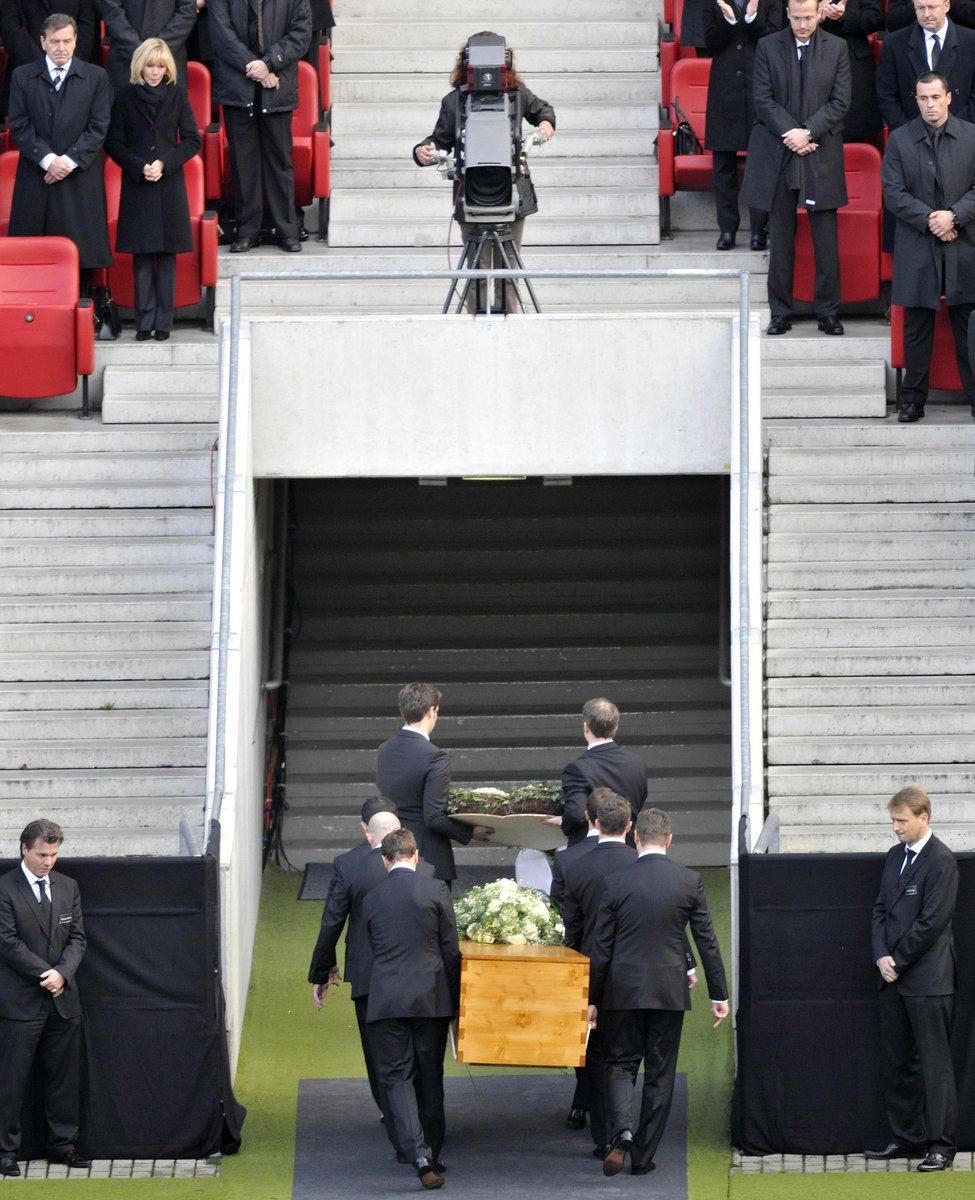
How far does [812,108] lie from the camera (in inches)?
518

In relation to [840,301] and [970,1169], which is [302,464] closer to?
[840,301]

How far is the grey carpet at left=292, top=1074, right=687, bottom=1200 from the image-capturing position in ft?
28.7

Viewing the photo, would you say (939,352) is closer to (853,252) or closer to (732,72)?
(853,252)

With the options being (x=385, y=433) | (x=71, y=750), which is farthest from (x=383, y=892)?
(x=385, y=433)

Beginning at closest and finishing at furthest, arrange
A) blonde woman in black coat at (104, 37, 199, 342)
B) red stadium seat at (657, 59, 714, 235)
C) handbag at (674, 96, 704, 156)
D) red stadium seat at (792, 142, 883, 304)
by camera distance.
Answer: blonde woman in black coat at (104, 37, 199, 342), red stadium seat at (792, 142, 883, 304), red stadium seat at (657, 59, 714, 235), handbag at (674, 96, 704, 156)

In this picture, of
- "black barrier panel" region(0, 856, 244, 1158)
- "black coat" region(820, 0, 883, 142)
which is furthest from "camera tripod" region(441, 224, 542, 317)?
"black barrier panel" region(0, 856, 244, 1158)

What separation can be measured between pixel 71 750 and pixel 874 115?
Answer: 7.11m

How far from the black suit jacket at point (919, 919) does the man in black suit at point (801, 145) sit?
17.1 ft

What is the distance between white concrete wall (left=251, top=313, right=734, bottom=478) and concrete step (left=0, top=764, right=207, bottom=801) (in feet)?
5.96

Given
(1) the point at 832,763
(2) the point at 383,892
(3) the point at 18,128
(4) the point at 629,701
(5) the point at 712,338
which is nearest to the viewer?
(2) the point at 383,892

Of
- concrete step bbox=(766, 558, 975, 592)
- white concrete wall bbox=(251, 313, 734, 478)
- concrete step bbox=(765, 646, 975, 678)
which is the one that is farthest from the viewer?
white concrete wall bbox=(251, 313, 734, 478)

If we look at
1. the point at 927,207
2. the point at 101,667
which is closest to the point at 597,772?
the point at 101,667

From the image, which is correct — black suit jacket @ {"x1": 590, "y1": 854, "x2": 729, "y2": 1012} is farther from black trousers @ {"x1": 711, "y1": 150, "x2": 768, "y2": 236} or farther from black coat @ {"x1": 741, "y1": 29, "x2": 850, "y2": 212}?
black trousers @ {"x1": 711, "y1": 150, "x2": 768, "y2": 236}

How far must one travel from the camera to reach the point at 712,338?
11.7 m
